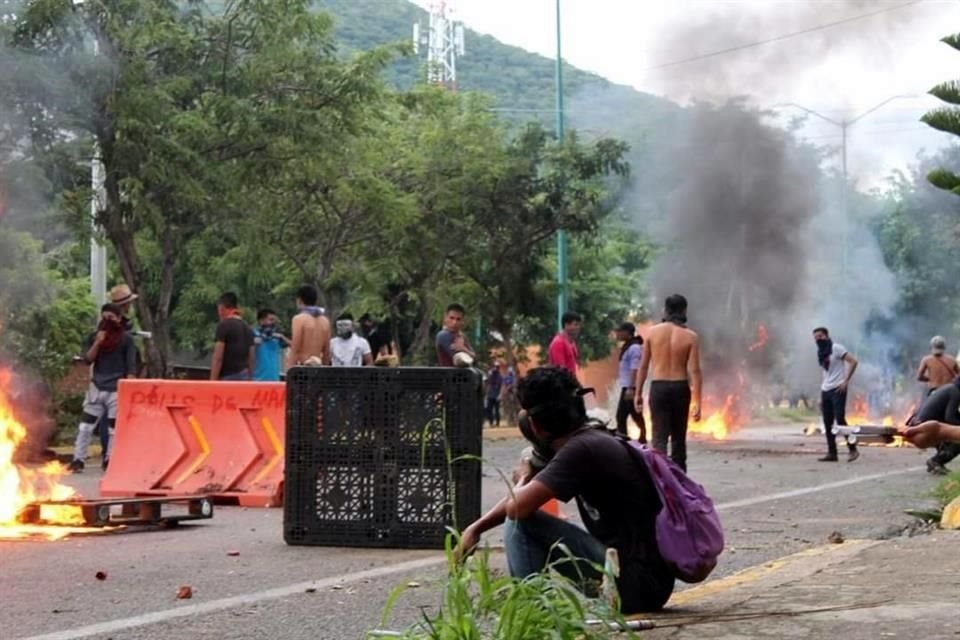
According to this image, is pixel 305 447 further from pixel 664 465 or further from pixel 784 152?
pixel 784 152

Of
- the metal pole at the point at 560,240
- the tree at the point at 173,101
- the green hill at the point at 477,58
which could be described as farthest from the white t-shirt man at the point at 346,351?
the green hill at the point at 477,58

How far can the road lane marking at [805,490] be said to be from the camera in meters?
12.7

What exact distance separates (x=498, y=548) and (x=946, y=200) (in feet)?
150

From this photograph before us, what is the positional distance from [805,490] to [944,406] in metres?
6.63

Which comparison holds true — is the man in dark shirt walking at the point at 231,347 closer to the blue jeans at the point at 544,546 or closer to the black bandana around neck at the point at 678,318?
the black bandana around neck at the point at 678,318

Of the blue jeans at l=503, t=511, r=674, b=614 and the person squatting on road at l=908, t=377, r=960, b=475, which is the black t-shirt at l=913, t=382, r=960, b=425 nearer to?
the person squatting on road at l=908, t=377, r=960, b=475

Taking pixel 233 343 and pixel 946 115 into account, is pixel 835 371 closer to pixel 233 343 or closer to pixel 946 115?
pixel 946 115

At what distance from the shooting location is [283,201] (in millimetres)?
26359

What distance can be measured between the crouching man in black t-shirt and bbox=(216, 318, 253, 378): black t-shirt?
9122mm

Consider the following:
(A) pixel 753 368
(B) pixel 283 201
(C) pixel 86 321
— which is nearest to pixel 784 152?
(A) pixel 753 368

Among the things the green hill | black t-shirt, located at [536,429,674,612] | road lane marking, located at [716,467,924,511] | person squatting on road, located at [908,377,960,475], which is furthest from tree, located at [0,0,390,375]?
the green hill

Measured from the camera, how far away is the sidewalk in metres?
5.61

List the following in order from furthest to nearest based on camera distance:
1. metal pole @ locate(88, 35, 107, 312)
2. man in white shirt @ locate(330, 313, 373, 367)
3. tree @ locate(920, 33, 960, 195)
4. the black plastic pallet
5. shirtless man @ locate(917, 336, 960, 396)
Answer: shirtless man @ locate(917, 336, 960, 396) → metal pole @ locate(88, 35, 107, 312) → tree @ locate(920, 33, 960, 195) → man in white shirt @ locate(330, 313, 373, 367) → the black plastic pallet

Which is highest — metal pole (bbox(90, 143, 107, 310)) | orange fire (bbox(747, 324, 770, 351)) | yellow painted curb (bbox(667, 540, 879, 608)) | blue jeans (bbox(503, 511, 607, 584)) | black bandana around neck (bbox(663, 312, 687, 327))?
metal pole (bbox(90, 143, 107, 310))
